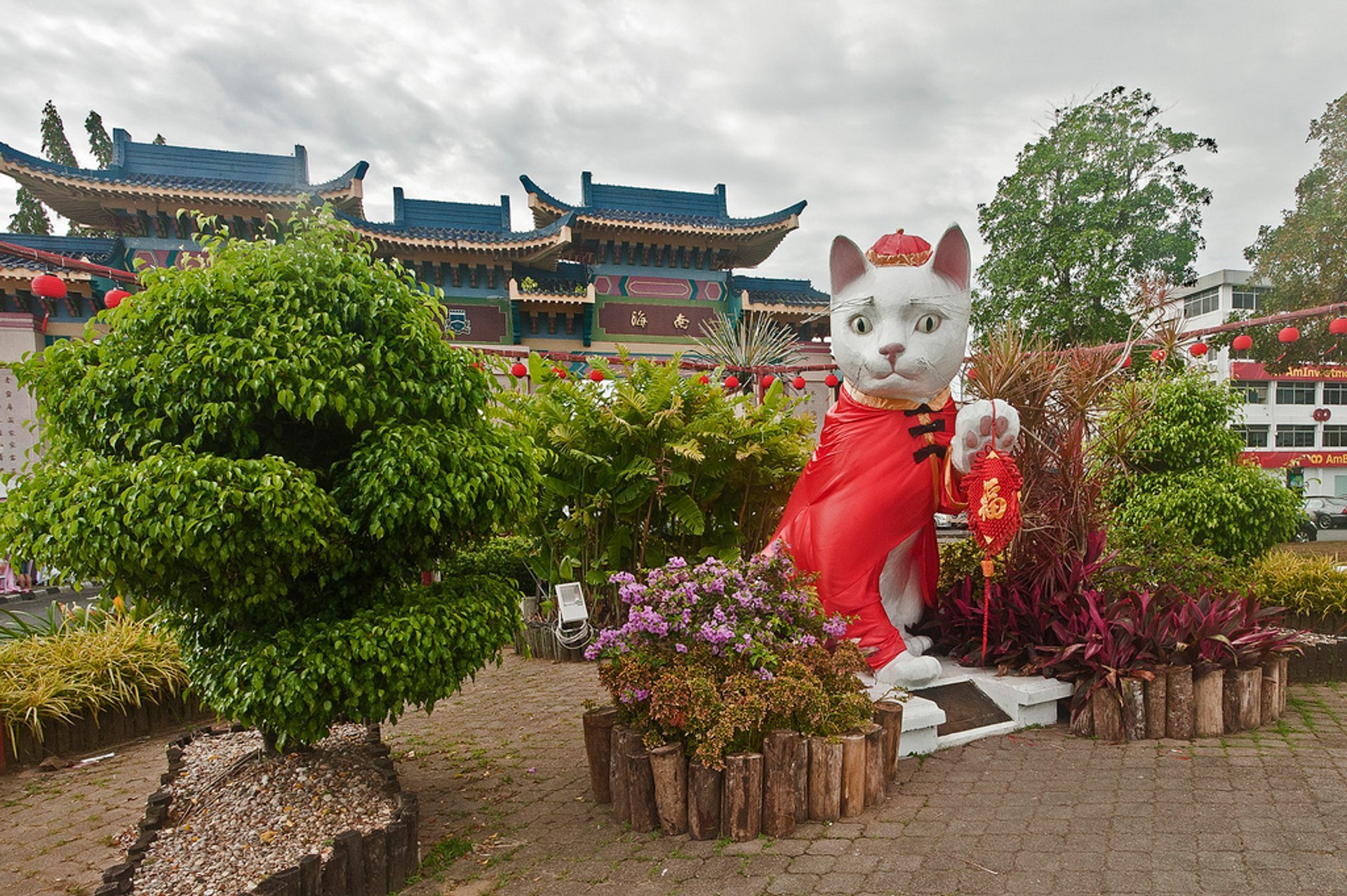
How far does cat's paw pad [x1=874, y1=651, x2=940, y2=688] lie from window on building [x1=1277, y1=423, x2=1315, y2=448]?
32635 mm

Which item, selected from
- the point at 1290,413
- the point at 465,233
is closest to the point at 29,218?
the point at 465,233

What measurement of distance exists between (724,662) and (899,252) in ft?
8.56

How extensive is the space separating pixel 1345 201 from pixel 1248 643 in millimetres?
11142

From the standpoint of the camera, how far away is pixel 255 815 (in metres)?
3.18

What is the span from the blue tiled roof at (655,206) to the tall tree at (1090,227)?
484cm

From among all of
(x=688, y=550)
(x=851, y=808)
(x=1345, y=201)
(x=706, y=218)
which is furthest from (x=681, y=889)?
(x=706, y=218)

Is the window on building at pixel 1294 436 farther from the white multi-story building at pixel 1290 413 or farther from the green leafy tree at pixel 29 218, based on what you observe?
the green leafy tree at pixel 29 218

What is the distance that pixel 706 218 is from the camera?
17.3 m

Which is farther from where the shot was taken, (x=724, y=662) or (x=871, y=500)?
(x=871, y=500)

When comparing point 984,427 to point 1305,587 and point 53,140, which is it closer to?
point 1305,587

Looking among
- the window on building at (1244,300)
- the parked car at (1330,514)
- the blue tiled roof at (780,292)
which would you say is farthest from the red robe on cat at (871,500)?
the window on building at (1244,300)

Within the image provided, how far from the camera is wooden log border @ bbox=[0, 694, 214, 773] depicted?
455 cm

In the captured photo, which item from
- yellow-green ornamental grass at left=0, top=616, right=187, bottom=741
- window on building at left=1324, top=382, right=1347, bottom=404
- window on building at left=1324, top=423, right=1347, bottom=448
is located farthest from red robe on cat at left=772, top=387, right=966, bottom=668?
window on building at left=1324, top=423, right=1347, bottom=448

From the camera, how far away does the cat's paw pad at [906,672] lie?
13.6 feet
